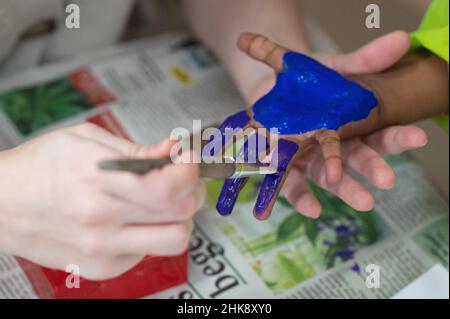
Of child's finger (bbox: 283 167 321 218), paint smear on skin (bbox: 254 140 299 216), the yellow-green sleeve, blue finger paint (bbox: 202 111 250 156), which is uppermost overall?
the yellow-green sleeve

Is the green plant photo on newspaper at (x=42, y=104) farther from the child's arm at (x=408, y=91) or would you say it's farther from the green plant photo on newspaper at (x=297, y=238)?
the child's arm at (x=408, y=91)

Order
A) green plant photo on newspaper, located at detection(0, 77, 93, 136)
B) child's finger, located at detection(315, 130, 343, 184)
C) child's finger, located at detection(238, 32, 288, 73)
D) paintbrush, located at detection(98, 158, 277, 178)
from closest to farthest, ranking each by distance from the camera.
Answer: paintbrush, located at detection(98, 158, 277, 178), child's finger, located at detection(315, 130, 343, 184), child's finger, located at detection(238, 32, 288, 73), green plant photo on newspaper, located at detection(0, 77, 93, 136)

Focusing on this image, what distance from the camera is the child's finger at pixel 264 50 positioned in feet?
1.76

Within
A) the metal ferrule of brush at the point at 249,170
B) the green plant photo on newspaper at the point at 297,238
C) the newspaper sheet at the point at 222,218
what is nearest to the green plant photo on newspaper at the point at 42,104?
the newspaper sheet at the point at 222,218

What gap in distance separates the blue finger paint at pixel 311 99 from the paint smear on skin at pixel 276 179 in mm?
17

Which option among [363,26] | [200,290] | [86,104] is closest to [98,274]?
[200,290]

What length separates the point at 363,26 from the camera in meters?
0.89

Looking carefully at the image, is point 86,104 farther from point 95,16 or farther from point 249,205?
point 249,205

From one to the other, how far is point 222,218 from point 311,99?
164mm

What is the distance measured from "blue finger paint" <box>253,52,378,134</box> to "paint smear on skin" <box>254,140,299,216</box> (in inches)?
0.7

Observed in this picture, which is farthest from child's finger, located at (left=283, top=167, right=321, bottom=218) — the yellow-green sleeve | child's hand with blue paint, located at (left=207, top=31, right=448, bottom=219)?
the yellow-green sleeve

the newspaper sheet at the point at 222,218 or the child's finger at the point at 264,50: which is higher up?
the child's finger at the point at 264,50

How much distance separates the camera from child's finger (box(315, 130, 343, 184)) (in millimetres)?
436

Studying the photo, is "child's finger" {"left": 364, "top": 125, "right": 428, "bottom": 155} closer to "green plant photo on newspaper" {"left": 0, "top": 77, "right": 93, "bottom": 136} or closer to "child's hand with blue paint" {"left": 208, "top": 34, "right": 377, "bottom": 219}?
"child's hand with blue paint" {"left": 208, "top": 34, "right": 377, "bottom": 219}
